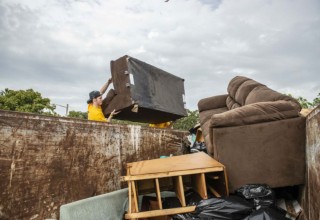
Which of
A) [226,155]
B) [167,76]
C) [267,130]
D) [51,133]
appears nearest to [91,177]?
[51,133]

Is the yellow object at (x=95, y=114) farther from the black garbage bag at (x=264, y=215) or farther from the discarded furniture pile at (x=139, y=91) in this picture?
the black garbage bag at (x=264, y=215)

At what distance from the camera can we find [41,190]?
7.03ft

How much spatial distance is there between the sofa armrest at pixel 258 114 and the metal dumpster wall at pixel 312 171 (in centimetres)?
24

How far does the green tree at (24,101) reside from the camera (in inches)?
571

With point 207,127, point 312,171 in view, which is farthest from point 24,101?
point 312,171

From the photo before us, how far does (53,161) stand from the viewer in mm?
2268

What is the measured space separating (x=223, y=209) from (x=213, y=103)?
4.52 metres

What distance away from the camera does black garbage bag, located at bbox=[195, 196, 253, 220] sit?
178 cm

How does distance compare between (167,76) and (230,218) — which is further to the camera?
(167,76)

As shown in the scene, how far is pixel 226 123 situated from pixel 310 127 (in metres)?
0.64

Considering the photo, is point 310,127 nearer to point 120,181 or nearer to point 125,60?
point 120,181

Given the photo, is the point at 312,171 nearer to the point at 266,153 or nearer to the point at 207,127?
the point at 266,153

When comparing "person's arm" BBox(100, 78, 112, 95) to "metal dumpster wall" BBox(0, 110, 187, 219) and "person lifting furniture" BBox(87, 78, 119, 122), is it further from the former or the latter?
"metal dumpster wall" BBox(0, 110, 187, 219)

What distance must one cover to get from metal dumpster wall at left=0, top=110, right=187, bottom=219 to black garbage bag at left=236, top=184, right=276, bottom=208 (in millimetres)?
1448
